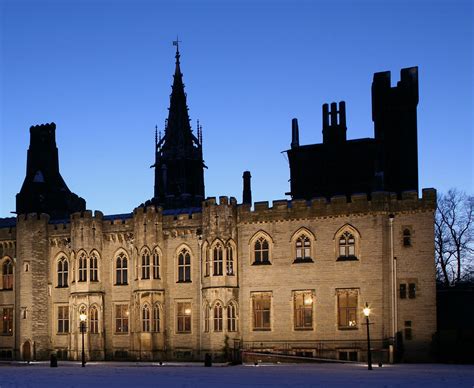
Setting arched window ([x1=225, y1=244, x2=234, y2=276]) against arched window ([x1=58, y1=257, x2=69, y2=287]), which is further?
arched window ([x1=58, y1=257, x2=69, y2=287])

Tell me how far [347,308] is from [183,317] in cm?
1072

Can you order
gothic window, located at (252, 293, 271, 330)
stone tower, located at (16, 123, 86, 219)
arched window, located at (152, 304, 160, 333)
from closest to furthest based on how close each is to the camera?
1. gothic window, located at (252, 293, 271, 330)
2. arched window, located at (152, 304, 160, 333)
3. stone tower, located at (16, 123, 86, 219)

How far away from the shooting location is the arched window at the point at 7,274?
2234 inches

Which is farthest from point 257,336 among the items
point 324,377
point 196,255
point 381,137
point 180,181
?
point 180,181

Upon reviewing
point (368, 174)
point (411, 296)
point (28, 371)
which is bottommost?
point (28, 371)

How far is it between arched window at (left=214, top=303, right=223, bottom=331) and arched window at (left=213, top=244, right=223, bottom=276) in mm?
1995

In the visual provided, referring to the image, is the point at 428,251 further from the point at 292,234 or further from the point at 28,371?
the point at 28,371

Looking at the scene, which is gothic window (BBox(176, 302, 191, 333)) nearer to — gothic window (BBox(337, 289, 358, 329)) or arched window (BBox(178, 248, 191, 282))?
arched window (BBox(178, 248, 191, 282))

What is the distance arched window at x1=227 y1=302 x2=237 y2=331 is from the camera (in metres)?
49.7

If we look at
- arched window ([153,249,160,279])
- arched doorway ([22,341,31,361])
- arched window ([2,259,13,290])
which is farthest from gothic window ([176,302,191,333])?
arched window ([2,259,13,290])

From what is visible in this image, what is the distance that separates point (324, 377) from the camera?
3306 centimetres

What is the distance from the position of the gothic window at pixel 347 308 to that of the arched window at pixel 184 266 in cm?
993

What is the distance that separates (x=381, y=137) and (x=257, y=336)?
22.1m

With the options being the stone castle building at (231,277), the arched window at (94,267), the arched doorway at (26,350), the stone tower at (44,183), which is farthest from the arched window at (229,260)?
the stone tower at (44,183)
